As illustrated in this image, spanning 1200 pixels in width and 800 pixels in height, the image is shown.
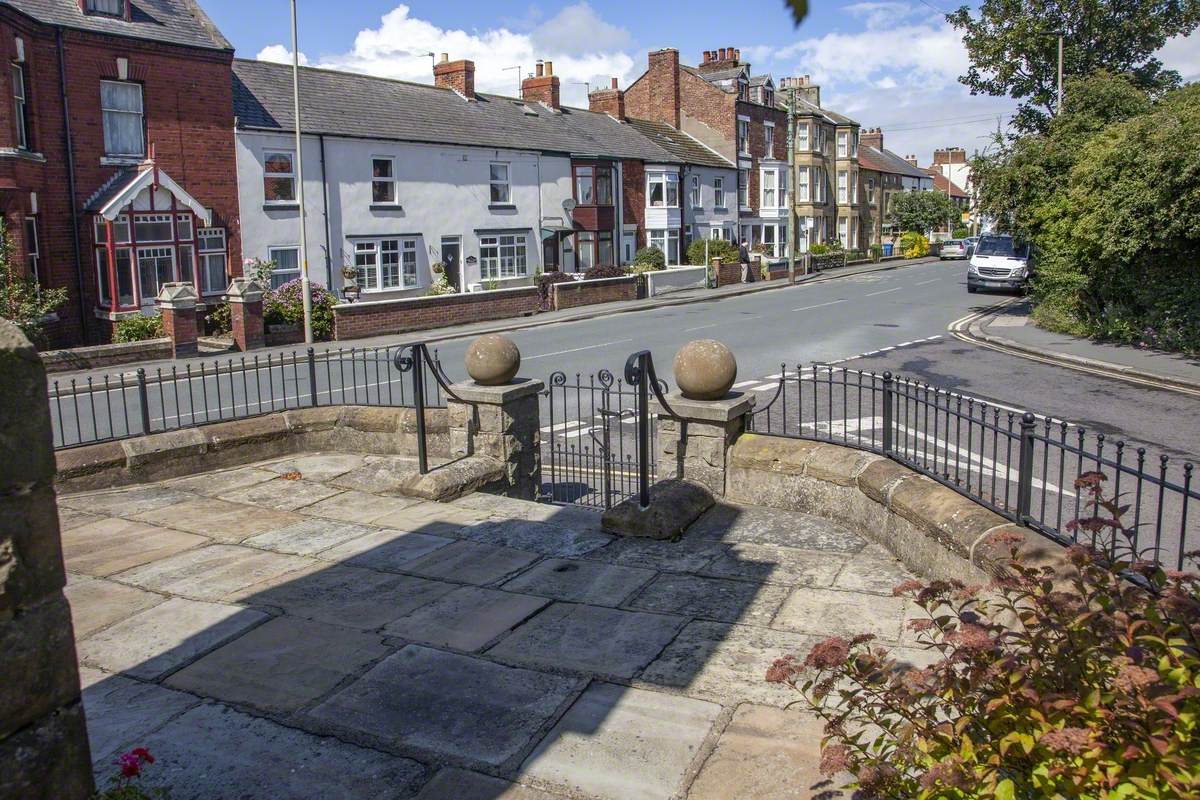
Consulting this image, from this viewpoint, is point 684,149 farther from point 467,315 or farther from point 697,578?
point 697,578

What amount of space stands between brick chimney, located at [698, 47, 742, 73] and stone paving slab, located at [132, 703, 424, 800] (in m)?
59.9

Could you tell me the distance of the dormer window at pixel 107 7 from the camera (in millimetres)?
26062

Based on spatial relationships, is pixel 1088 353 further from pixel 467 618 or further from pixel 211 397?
pixel 467 618

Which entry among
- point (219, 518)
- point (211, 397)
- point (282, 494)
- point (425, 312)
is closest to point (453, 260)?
point (425, 312)

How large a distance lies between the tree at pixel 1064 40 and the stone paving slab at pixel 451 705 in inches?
1361

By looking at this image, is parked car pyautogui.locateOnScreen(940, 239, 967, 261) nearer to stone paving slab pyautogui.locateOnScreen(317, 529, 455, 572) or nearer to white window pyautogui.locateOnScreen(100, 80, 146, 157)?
white window pyautogui.locateOnScreen(100, 80, 146, 157)

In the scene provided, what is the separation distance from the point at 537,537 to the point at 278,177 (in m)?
26.5

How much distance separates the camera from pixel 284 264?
3133 cm

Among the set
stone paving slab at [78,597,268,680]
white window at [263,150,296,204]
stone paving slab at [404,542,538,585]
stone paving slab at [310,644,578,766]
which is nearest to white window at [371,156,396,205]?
white window at [263,150,296,204]

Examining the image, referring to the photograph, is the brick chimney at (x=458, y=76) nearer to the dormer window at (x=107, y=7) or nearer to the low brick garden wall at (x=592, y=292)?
the low brick garden wall at (x=592, y=292)

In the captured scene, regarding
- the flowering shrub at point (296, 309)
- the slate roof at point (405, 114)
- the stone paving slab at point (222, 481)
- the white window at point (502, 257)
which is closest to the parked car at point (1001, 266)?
the slate roof at point (405, 114)

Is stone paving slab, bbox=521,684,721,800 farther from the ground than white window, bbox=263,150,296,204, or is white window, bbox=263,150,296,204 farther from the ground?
white window, bbox=263,150,296,204

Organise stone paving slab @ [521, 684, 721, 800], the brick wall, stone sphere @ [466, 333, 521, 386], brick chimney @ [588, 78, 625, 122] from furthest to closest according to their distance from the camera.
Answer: brick chimney @ [588, 78, 625, 122], the brick wall, stone sphere @ [466, 333, 521, 386], stone paving slab @ [521, 684, 721, 800]

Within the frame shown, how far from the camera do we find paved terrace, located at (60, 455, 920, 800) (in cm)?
421
